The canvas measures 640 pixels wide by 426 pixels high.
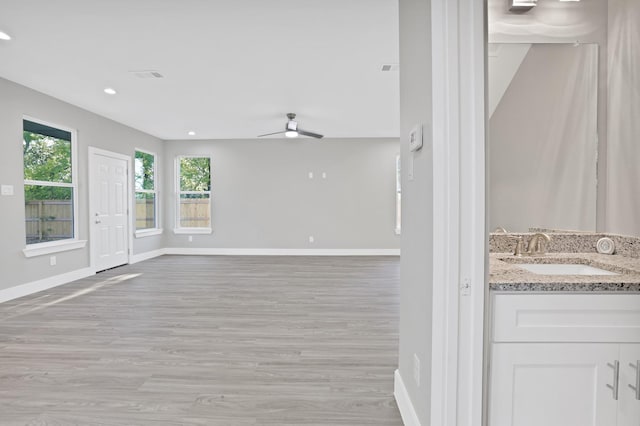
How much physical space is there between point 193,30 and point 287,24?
2.58ft

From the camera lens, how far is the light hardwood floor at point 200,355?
1847 millimetres

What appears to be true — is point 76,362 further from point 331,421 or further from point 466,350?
point 466,350

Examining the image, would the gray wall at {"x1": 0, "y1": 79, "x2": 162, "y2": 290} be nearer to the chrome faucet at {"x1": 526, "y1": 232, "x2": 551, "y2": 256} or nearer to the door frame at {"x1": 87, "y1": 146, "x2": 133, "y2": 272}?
the door frame at {"x1": 87, "y1": 146, "x2": 133, "y2": 272}

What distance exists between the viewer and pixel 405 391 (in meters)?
1.76

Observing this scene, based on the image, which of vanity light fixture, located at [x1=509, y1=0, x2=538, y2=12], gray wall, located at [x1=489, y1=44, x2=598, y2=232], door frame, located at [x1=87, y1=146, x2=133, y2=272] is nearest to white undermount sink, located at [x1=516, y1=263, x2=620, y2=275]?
gray wall, located at [x1=489, y1=44, x2=598, y2=232]

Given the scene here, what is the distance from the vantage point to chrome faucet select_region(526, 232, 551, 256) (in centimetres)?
178

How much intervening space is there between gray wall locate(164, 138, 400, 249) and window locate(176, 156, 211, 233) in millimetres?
167

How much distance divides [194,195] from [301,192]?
2387mm

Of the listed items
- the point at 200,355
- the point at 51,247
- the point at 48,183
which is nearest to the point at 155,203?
the point at 48,183

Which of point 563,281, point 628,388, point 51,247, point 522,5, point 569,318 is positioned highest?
point 522,5

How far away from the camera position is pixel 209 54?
10.7ft

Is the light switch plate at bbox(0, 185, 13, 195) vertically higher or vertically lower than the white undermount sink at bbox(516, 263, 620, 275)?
higher

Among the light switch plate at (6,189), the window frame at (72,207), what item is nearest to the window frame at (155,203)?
the window frame at (72,207)

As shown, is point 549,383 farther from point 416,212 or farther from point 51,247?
point 51,247
